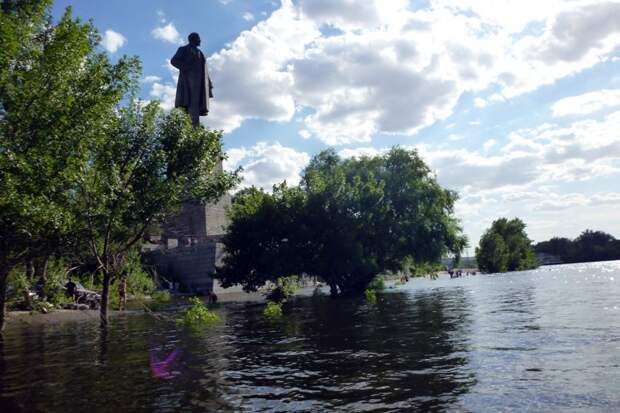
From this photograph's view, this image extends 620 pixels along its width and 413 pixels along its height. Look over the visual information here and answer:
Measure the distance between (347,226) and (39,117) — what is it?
34.1 meters

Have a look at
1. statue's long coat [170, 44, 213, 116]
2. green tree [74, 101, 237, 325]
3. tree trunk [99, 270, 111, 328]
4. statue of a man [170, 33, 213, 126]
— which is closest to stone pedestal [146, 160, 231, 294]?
statue of a man [170, 33, 213, 126]

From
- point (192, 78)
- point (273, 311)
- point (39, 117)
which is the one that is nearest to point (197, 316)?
point (273, 311)

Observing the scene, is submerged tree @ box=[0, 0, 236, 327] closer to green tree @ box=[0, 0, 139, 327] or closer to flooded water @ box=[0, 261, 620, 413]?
green tree @ box=[0, 0, 139, 327]

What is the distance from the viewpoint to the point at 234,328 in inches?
1144

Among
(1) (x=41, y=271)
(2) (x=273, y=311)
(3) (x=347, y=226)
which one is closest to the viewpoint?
(1) (x=41, y=271)

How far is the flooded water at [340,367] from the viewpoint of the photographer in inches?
446

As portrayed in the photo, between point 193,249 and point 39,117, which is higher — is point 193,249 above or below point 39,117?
below

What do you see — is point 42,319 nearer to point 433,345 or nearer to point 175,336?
point 175,336

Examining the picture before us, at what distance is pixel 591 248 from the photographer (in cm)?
19300

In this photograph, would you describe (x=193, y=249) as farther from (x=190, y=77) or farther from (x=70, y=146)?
(x=70, y=146)

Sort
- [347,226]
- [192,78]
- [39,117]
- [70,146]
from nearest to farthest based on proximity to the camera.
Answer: [39,117] < [70,146] < [347,226] < [192,78]

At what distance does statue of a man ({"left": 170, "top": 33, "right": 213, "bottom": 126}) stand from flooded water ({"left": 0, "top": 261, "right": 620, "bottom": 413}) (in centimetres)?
5503

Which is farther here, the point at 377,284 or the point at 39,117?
the point at 377,284

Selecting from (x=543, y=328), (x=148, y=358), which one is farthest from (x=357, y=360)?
(x=543, y=328)
